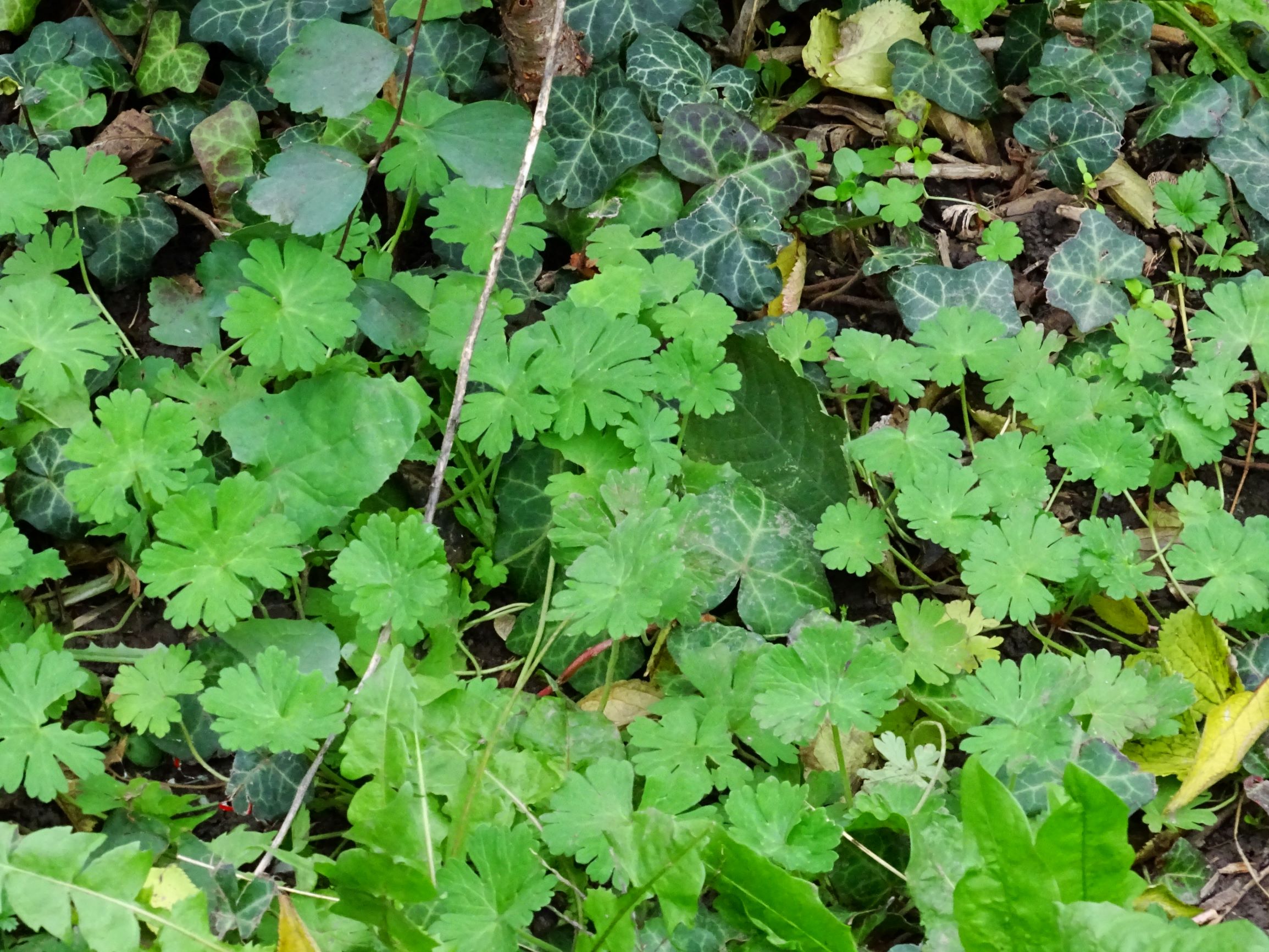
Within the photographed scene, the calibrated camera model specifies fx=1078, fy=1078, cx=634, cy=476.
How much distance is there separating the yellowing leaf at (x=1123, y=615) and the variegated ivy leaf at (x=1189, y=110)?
1286 mm

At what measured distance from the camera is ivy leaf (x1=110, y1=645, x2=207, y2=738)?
1.94 meters

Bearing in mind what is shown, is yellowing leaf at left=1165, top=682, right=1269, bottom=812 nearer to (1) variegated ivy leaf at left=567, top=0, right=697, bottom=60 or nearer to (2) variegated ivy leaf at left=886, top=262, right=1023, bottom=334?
(2) variegated ivy leaf at left=886, top=262, right=1023, bottom=334

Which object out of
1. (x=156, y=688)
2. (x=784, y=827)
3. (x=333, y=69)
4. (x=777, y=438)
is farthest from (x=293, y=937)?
(x=333, y=69)

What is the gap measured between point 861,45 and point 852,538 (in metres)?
1.42

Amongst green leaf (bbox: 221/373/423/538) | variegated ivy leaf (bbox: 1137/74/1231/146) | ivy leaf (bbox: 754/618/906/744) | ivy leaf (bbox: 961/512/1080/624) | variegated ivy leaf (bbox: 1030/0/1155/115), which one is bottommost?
ivy leaf (bbox: 754/618/906/744)

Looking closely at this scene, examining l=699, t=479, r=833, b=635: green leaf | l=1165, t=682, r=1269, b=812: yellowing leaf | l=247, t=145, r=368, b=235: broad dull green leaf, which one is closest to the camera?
l=1165, t=682, r=1269, b=812: yellowing leaf

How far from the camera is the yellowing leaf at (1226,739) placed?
1986mm

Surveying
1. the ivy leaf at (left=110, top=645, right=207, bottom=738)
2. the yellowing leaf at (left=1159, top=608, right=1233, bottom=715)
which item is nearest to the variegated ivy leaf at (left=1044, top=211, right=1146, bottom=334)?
the yellowing leaf at (left=1159, top=608, right=1233, bottom=715)

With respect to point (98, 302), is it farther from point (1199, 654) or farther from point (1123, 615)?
point (1199, 654)

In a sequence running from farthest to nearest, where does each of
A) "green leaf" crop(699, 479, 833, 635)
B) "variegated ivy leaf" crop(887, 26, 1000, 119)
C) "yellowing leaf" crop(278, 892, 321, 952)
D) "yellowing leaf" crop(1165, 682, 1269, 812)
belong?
1. "variegated ivy leaf" crop(887, 26, 1000, 119)
2. "green leaf" crop(699, 479, 833, 635)
3. "yellowing leaf" crop(1165, 682, 1269, 812)
4. "yellowing leaf" crop(278, 892, 321, 952)

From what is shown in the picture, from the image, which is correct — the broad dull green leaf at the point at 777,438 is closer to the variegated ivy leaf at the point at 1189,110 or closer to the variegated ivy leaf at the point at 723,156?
the variegated ivy leaf at the point at 723,156

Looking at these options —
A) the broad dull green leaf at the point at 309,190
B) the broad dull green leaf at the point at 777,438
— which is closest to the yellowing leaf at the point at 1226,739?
the broad dull green leaf at the point at 777,438

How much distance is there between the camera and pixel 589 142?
2.63 meters

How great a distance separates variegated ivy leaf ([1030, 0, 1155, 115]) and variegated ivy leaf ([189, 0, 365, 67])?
1.76 metres
